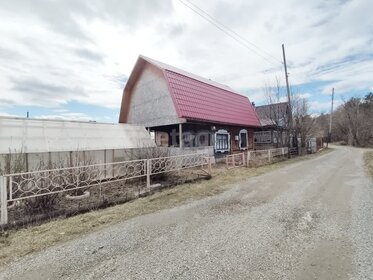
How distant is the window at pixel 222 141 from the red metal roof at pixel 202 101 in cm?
89

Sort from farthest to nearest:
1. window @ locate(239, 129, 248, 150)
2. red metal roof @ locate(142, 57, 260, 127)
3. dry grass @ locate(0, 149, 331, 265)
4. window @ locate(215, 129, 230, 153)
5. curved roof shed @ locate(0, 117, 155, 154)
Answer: window @ locate(239, 129, 248, 150)
window @ locate(215, 129, 230, 153)
red metal roof @ locate(142, 57, 260, 127)
curved roof shed @ locate(0, 117, 155, 154)
dry grass @ locate(0, 149, 331, 265)

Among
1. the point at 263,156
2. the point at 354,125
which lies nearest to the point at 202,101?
the point at 263,156

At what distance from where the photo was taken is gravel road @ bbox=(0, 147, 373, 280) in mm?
3311

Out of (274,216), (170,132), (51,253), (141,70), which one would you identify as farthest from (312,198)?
(141,70)

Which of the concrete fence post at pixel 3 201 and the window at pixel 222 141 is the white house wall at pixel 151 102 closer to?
the window at pixel 222 141

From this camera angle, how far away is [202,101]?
653 inches

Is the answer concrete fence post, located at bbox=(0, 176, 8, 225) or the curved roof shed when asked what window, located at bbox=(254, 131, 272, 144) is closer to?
the curved roof shed

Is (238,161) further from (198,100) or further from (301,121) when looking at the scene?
(301,121)

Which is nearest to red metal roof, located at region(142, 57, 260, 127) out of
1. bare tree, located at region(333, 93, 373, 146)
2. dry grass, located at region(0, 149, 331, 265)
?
dry grass, located at region(0, 149, 331, 265)

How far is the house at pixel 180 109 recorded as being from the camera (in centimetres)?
1515

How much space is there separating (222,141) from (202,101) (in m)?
3.23

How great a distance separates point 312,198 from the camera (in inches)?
282

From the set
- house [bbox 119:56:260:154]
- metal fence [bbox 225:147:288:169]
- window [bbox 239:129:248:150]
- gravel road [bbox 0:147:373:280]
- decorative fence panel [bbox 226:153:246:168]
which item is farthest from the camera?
window [bbox 239:129:248:150]

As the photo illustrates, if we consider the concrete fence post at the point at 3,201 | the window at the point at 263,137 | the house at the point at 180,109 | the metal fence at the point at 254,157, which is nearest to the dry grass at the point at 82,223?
the concrete fence post at the point at 3,201
